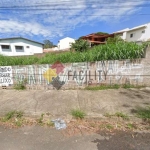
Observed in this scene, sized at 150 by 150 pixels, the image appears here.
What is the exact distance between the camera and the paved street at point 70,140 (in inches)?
84.0

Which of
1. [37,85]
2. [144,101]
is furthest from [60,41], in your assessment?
[144,101]

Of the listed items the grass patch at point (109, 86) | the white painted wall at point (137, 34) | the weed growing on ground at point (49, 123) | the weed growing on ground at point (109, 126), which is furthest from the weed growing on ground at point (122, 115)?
the white painted wall at point (137, 34)

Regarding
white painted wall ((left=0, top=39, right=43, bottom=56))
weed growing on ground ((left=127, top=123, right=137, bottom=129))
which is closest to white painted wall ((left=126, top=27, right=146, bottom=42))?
white painted wall ((left=0, top=39, right=43, bottom=56))

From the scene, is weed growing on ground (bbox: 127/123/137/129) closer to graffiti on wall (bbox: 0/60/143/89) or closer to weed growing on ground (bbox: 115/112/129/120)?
weed growing on ground (bbox: 115/112/129/120)

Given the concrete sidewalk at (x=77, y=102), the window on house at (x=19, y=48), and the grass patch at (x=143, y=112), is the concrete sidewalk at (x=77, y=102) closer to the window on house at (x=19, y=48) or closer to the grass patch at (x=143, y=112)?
the grass patch at (x=143, y=112)

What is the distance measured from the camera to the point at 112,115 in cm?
305

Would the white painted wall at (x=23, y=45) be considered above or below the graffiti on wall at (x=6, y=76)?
above

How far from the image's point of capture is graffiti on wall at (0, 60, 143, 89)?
4.82 meters

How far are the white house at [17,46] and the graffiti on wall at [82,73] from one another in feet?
58.3

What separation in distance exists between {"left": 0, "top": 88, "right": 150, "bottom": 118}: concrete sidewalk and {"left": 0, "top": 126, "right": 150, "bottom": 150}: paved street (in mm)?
712

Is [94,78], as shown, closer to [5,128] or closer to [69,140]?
[69,140]

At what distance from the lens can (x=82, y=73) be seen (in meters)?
5.02

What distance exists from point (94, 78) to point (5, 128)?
143 inches

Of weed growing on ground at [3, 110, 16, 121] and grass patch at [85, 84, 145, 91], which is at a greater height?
grass patch at [85, 84, 145, 91]
